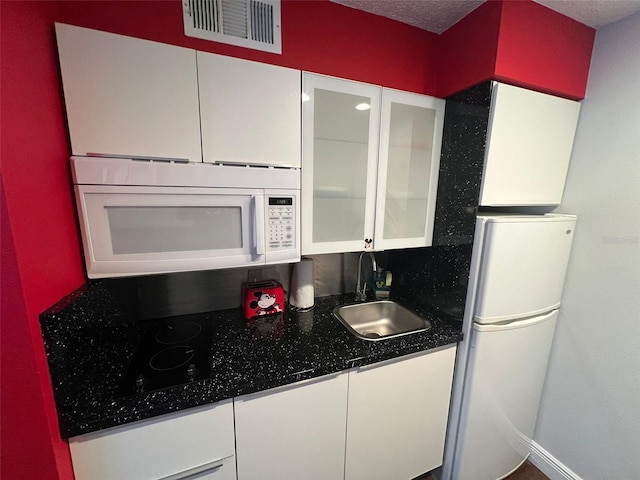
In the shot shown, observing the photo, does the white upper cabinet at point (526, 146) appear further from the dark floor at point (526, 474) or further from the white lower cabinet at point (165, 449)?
the dark floor at point (526, 474)

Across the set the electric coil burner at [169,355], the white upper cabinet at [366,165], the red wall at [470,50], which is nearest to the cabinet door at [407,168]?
the white upper cabinet at [366,165]

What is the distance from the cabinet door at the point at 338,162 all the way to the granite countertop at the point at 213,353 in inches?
17.2

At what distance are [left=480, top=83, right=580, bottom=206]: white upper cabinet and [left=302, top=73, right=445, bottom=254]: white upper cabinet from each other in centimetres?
28

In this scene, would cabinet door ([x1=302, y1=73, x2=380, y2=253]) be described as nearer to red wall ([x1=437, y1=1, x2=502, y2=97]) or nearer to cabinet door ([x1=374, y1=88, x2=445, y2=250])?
cabinet door ([x1=374, y1=88, x2=445, y2=250])

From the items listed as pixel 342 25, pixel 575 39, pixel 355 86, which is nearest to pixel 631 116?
pixel 575 39

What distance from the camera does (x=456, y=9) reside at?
113 cm

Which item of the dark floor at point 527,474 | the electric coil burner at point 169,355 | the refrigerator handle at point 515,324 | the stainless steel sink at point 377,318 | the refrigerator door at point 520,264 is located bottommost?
the dark floor at point 527,474

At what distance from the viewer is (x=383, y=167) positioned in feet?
4.06

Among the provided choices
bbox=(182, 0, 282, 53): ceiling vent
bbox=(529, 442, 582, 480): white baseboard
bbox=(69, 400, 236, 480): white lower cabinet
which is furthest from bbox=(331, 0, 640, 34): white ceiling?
bbox=(529, 442, 582, 480): white baseboard

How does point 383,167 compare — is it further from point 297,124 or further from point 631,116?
point 631,116

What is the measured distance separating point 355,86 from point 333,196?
1.61 feet

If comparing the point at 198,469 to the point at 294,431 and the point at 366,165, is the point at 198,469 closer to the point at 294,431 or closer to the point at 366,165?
the point at 294,431

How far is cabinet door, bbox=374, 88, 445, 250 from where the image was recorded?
1.22 meters

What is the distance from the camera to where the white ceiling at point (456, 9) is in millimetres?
1056
